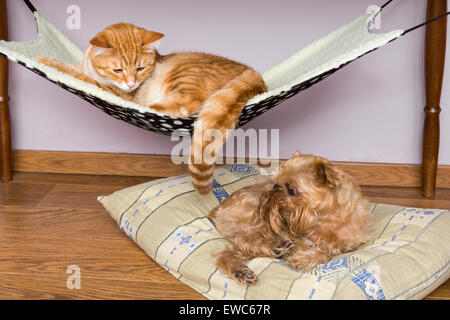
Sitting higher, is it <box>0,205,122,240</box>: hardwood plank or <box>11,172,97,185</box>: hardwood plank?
<box>11,172,97,185</box>: hardwood plank

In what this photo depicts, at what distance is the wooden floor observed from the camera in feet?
6.46

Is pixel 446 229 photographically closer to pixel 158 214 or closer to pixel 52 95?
pixel 158 214

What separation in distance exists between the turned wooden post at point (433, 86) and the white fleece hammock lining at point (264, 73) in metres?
0.36

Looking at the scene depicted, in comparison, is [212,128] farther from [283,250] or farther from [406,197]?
[406,197]

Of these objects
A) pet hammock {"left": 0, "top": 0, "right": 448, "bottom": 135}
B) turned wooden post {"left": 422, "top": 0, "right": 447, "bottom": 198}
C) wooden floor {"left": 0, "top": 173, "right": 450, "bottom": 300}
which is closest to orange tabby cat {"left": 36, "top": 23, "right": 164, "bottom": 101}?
pet hammock {"left": 0, "top": 0, "right": 448, "bottom": 135}

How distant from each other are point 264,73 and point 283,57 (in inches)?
9.9

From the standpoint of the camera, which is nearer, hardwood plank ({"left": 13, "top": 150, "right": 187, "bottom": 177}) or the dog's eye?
the dog's eye

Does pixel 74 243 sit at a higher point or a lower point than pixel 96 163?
lower

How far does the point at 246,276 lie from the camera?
1783 millimetres

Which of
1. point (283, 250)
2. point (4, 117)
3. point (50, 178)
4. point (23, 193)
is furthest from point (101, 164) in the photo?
point (283, 250)

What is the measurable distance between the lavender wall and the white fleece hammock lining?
0.28 m

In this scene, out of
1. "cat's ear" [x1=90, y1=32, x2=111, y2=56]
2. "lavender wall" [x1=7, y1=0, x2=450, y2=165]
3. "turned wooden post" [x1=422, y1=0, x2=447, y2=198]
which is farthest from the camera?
"lavender wall" [x1=7, y1=0, x2=450, y2=165]

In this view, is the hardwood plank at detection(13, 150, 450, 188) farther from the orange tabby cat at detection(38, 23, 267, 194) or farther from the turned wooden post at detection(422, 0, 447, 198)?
the orange tabby cat at detection(38, 23, 267, 194)

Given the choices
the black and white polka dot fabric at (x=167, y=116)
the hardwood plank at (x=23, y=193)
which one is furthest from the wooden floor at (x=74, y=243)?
the black and white polka dot fabric at (x=167, y=116)
